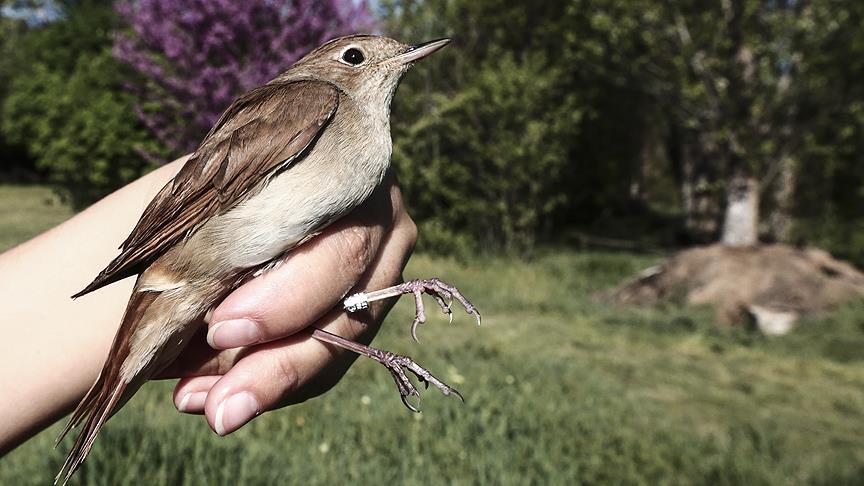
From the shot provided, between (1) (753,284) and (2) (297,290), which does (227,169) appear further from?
(1) (753,284)

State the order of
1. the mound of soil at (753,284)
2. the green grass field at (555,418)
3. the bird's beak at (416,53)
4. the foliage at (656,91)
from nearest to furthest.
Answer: the bird's beak at (416,53)
the green grass field at (555,418)
the mound of soil at (753,284)
the foliage at (656,91)

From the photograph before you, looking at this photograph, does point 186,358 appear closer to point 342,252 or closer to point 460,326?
point 342,252

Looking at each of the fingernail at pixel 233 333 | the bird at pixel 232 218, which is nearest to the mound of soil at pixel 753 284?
the bird at pixel 232 218

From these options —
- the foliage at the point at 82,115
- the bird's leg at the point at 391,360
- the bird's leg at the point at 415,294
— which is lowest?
the foliage at the point at 82,115

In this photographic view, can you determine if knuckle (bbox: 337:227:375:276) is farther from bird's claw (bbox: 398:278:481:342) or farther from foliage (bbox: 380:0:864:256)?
foliage (bbox: 380:0:864:256)

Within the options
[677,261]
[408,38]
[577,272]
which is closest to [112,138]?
[408,38]

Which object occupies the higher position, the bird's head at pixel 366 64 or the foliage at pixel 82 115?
the bird's head at pixel 366 64

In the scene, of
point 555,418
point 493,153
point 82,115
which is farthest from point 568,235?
A: point 555,418

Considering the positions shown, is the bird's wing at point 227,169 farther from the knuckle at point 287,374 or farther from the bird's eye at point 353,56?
the knuckle at point 287,374
